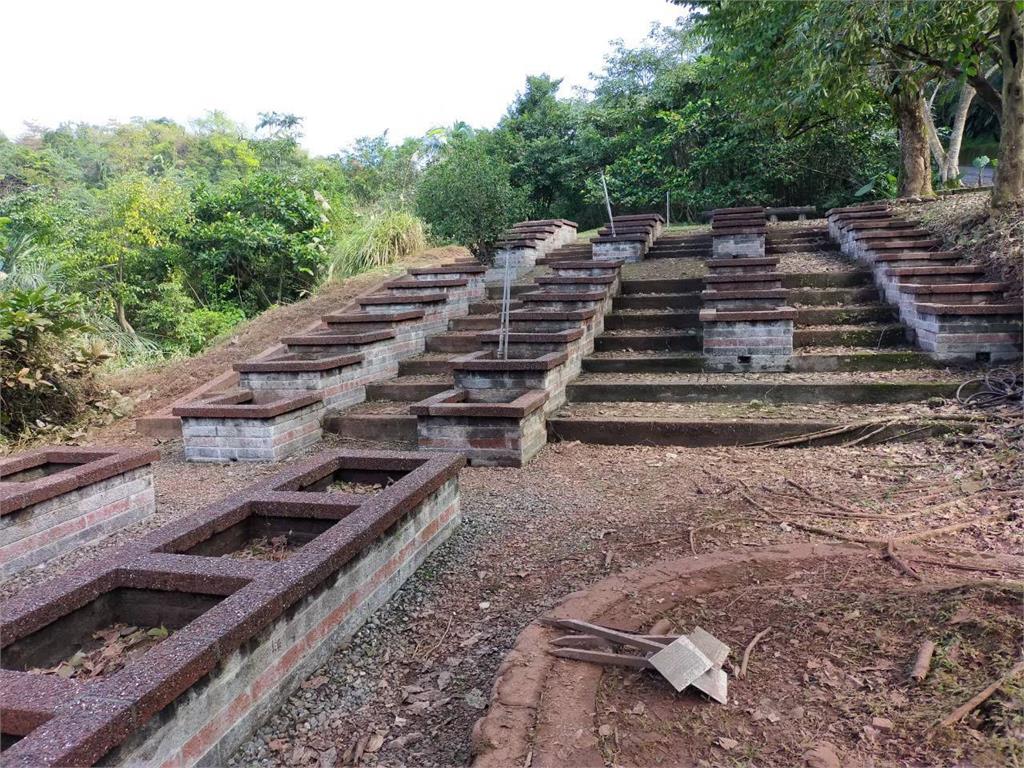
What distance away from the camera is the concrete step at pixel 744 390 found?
4.92 metres

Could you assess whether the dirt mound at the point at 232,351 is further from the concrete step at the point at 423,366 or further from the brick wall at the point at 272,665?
the brick wall at the point at 272,665

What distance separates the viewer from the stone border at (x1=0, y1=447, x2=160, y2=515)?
3.52m

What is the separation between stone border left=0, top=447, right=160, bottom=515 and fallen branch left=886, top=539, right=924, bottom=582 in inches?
166

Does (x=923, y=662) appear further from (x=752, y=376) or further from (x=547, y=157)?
(x=547, y=157)

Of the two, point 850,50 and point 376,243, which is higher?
point 850,50

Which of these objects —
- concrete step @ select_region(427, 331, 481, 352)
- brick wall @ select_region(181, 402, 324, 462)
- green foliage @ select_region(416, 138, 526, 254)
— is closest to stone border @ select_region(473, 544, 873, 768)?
brick wall @ select_region(181, 402, 324, 462)

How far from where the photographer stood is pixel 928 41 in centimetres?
650

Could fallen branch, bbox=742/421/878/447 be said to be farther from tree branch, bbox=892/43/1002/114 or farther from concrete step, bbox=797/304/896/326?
tree branch, bbox=892/43/1002/114

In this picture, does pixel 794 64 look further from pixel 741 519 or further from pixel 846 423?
pixel 741 519

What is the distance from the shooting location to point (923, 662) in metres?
1.87

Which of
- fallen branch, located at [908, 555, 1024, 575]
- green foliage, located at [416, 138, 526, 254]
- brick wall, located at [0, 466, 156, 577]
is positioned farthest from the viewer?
green foliage, located at [416, 138, 526, 254]

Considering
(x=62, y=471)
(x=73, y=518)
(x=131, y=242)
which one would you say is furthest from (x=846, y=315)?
(x=131, y=242)

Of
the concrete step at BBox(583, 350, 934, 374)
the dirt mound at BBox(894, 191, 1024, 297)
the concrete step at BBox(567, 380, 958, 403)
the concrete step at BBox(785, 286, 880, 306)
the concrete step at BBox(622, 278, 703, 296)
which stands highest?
the dirt mound at BBox(894, 191, 1024, 297)

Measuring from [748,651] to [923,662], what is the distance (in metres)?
0.47
